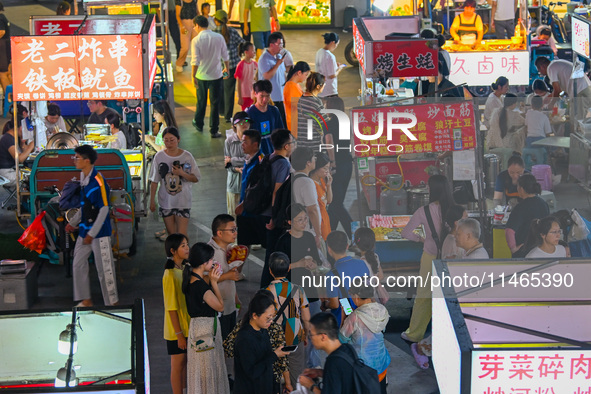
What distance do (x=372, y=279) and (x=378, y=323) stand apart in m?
1.03

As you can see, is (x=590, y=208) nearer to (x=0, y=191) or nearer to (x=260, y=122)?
(x=260, y=122)

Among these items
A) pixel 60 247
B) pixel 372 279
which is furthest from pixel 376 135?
pixel 60 247

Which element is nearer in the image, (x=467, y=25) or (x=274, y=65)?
(x=274, y=65)

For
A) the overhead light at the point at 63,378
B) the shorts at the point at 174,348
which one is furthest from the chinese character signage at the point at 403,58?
the overhead light at the point at 63,378

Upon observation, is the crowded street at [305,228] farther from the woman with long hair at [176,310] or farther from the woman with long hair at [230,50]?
the woman with long hair at [230,50]

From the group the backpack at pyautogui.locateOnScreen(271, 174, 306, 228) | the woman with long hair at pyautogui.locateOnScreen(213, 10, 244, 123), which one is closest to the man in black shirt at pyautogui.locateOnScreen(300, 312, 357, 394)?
the backpack at pyautogui.locateOnScreen(271, 174, 306, 228)

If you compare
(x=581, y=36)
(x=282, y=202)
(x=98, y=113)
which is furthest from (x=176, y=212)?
(x=581, y=36)

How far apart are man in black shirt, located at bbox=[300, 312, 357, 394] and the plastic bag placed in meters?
4.88

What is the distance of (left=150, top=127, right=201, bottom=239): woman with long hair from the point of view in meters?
10.8

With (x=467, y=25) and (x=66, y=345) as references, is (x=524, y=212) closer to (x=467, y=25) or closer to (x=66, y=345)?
(x=66, y=345)

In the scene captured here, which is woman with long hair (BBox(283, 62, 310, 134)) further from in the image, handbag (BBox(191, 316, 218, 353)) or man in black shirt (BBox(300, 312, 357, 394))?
man in black shirt (BBox(300, 312, 357, 394))

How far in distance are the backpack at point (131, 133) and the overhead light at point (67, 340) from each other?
7.16 metres

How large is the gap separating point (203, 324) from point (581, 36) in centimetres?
883

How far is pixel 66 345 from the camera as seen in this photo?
6082 millimetres
